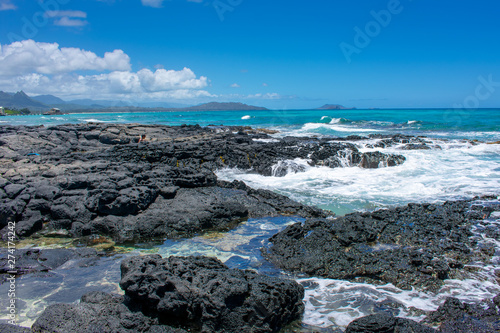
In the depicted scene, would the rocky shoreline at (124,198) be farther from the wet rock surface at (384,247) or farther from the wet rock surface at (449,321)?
the wet rock surface at (449,321)

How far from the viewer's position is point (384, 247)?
23.0ft

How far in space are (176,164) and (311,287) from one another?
38.3ft

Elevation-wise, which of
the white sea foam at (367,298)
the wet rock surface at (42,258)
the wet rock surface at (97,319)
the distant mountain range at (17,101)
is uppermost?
the distant mountain range at (17,101)

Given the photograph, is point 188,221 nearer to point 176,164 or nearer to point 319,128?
point 176,164

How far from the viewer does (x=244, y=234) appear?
8.11m

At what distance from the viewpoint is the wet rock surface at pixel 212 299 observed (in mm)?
4195

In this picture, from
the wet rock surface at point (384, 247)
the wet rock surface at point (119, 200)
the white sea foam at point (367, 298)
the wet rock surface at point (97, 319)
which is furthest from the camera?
the wet rock surface at point (119, 200)

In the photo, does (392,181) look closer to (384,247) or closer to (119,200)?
(384,247)

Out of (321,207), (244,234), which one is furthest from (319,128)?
(244,234)

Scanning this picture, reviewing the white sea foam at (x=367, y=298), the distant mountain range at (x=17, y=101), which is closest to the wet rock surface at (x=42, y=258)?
the white sea foam at (x=367, y=298)

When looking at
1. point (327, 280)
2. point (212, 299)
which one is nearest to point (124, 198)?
point (212, 299)

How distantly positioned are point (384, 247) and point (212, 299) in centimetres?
456

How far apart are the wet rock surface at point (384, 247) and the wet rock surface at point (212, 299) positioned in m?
1.81

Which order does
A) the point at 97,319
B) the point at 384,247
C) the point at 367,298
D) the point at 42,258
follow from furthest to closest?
the point at 384,247 < the point at 42,258 < the point at 367,298 < the point at 97,319
